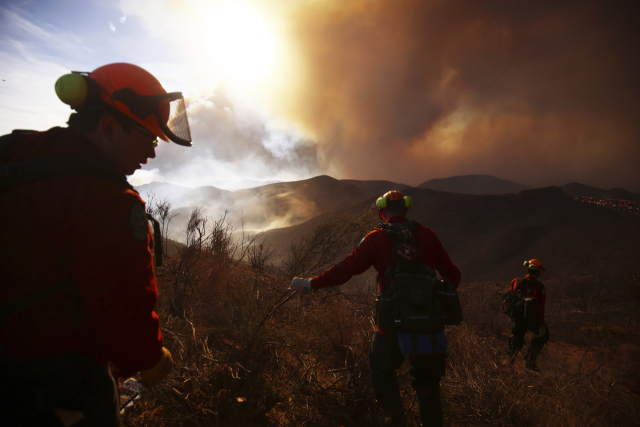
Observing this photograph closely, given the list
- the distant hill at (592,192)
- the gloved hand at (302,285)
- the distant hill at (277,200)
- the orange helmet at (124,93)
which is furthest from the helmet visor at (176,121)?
the distant hill at (592,192)

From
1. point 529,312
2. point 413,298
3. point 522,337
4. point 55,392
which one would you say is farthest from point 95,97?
point 522,337

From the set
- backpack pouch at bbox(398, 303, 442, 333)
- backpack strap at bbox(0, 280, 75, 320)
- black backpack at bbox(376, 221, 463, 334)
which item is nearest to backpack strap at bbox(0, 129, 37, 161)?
backpack strap at bbox(0, 280, 75, 320)

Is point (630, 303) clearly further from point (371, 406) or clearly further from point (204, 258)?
point (204, 258)

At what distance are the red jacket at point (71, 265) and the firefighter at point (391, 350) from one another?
174 centimetres

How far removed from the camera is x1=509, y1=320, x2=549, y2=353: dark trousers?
17.7 feet

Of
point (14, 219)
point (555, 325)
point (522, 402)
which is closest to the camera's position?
point (14, 219)

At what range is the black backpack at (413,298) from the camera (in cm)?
229

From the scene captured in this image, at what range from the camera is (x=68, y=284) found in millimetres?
892

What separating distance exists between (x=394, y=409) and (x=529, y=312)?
4559 millimetres

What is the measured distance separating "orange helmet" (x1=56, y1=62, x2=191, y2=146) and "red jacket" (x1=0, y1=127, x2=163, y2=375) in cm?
28

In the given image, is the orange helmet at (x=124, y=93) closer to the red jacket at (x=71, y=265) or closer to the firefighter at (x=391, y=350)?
the red jacket at (x=71, y=265)

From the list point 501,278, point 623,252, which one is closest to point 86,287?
point 501,278

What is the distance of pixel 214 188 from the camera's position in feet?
266

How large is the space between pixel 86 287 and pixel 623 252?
3385 centimetres
